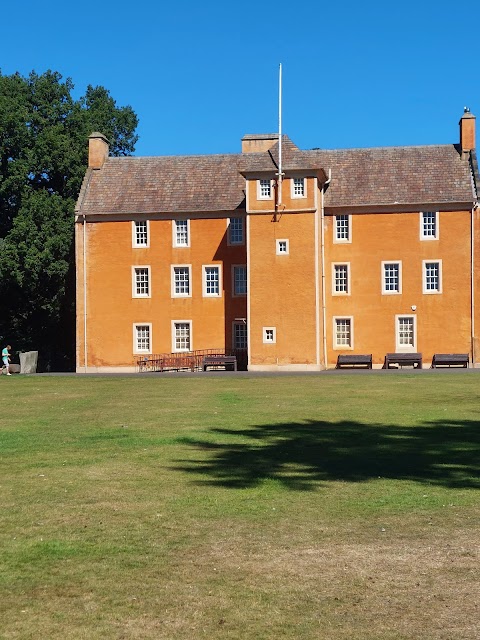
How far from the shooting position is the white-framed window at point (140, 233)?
52.9 metres

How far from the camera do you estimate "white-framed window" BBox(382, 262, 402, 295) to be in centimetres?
5062

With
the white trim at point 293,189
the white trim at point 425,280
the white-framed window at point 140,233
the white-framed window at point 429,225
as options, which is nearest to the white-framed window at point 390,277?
the white trim at point 425,280

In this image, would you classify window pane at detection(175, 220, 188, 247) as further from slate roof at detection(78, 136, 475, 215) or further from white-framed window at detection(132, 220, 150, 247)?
white-framed window at detection(132, 220, 150, 247)

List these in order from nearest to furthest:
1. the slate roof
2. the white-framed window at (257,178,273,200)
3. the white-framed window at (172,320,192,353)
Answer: the white-framed window at (257,178,273,200)
the slate roof
the white-framed window at (172,320,192,353)

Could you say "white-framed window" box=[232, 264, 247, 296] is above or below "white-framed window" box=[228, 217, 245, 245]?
below

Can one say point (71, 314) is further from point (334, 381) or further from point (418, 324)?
point (334, 381)

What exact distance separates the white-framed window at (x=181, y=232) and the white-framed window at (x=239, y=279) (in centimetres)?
305

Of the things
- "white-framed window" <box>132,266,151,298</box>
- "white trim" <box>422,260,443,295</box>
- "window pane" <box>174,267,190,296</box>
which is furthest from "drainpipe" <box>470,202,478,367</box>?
"white-framed window" <box>132,266,151,298</box>

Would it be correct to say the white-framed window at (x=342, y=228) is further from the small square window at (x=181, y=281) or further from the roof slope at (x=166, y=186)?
the small square window at (x=181, y=281)

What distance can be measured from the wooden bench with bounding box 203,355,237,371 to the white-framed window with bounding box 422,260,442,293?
10.6 metres

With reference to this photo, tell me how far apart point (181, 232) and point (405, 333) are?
43.5 ft

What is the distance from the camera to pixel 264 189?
49.2 meters

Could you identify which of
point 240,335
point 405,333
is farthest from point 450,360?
point 240,335

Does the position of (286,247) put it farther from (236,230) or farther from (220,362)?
(220,362)
